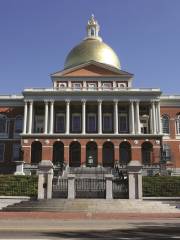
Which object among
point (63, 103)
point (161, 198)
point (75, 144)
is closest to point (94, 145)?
point (75, 144)

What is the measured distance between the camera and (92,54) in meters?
63.7

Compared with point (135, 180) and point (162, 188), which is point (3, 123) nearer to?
point (162, 188)

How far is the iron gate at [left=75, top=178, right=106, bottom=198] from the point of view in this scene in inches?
1059

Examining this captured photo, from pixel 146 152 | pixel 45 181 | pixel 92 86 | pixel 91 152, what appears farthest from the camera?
pixel 92 86

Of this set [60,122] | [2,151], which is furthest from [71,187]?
[2,151]

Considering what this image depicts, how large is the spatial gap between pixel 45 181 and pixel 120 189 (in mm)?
5445

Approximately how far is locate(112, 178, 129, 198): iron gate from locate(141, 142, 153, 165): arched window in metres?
27.7

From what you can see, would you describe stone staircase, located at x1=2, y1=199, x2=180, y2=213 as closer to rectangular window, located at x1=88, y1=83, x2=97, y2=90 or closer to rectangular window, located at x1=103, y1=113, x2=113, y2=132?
rectangular window, located at x1=103, y1=113, x2=113, y2=132

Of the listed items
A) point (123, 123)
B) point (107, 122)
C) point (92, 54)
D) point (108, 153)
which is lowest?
point (108, 153)

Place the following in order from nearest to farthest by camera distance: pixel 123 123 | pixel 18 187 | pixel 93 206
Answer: pixel 93 206 → pixel 18 187 → pixel 123 123

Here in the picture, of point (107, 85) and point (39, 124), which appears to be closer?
point (39, 124)

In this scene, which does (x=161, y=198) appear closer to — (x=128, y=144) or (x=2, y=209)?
→ (x=2, y=209)

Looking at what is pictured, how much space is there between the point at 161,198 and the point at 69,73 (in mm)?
36903

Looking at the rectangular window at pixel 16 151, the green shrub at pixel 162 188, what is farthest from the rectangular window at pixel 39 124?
the green shrub at pixel 162 188
